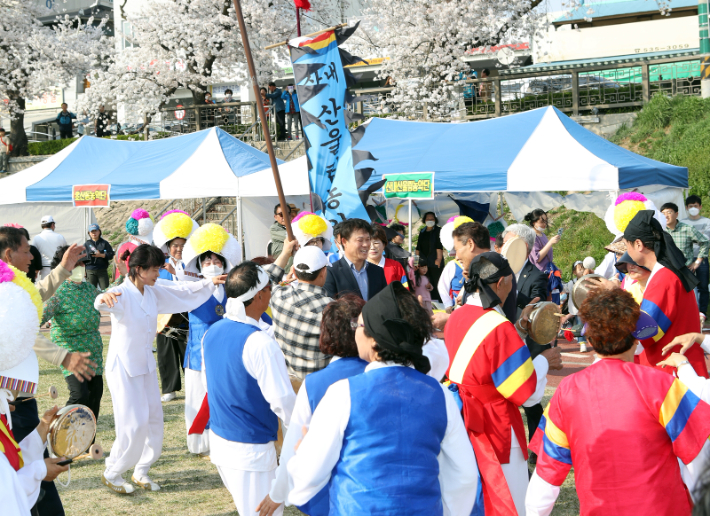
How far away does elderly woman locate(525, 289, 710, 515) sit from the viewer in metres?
2.30

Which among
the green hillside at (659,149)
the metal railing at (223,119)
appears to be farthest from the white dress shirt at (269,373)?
the metal railing at (223,119)

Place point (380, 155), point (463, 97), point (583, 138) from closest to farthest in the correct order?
1. point (583, 138)
2. point (380, 155)
3. point (463, 97)

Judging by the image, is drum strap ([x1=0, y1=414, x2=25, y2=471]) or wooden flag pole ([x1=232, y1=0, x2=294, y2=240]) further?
wooden flag pole ([x1=232, y1=0, x2=294, y2=240])

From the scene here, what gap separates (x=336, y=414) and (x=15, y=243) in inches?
106

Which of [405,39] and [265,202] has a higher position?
[405,39]

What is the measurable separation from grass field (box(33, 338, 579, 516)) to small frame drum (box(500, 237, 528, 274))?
157 cm

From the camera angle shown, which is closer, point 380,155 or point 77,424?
point 77,424

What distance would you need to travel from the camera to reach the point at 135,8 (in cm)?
3312

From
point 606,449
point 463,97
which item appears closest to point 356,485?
point 606,449

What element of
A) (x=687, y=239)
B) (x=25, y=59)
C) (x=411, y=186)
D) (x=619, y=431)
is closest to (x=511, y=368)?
(x=619, y=431)

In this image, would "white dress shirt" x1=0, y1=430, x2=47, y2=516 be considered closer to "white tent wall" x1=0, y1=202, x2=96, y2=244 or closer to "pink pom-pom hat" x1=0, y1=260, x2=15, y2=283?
"pink pom-pom hat" x1=0, y1=260, x2=15, y2=283

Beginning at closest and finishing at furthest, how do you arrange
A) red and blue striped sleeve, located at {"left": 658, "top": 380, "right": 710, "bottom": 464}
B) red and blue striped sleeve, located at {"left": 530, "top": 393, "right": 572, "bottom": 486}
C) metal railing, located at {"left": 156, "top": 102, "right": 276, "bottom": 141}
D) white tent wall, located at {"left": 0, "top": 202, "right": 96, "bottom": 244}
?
1. red and blue striped sleeve, located at {"left": 658, "top": 380, "right": 710, "bottom": 464}
2. red and blue striped sleeve, located at {"left": 530, "top": 393, "right": 572, "bottom": 486}
3. white tent wall, located at {"left": 0, "top": 202, "right": 96, "bottom": 244}
4. metal railing, located at {"left": 156, "top": 102, "right": 276, "bottom": 141}

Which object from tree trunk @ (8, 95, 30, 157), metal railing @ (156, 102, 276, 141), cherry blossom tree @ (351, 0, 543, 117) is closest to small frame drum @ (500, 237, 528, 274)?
cherry blossom tree @ (351, 0, 543, 117)

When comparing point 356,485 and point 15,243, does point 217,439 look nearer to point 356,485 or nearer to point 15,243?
point 356,485
